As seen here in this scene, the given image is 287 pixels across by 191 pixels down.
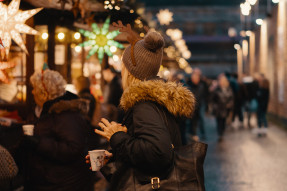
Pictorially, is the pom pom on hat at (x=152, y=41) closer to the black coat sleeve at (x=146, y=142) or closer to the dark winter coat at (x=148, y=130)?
the dark winter coat at (x=148, y=130)

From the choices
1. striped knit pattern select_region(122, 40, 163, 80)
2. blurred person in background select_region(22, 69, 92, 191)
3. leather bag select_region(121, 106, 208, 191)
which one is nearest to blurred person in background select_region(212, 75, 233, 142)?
blurred person in background select_region(22, 69, 92, 191)

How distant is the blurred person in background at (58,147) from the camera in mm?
4273

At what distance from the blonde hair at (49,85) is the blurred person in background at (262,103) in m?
11.5

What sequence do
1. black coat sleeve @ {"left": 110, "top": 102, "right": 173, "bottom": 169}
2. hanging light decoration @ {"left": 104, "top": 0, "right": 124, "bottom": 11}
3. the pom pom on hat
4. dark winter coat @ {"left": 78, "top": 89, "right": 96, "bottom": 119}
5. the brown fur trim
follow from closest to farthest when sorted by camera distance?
black coat sleeve @ {"left": 110, "top": 102, "right": 173, "bottom": 169} < the pom pom on hat < the brown fur trim < hanging light decoration @ {"left": 104, "top": 0, "right": 124, "bottom": 11} < dark winter coat @ {"left": 78, "top": 89, "right": 96, "bottom": 119}

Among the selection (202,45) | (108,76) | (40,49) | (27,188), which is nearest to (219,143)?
(108,76)

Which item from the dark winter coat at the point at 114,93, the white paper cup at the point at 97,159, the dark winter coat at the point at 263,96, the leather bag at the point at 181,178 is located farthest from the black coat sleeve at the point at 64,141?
the dark winter coat at the point at 263,96

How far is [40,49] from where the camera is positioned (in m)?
8.00

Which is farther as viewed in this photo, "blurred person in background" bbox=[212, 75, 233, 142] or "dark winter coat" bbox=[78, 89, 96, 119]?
"blurred person in background" bbox=[212, 75, 233, 142]

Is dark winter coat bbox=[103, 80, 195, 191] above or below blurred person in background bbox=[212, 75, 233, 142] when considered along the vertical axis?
above

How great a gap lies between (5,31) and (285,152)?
8.78m

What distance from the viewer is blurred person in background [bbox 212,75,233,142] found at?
1382cm

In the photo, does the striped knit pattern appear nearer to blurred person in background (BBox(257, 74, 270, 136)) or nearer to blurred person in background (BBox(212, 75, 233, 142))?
blurred person in background (BBox(212, 75, 233, 142))

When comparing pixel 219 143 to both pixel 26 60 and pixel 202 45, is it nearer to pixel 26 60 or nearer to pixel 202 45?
pixel 26 60

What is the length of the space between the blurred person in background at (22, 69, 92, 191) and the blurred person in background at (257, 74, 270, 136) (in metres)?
11.6
